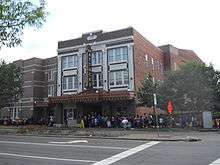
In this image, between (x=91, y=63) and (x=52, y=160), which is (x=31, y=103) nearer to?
(x=91, y=63)

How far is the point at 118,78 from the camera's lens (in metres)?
43.1

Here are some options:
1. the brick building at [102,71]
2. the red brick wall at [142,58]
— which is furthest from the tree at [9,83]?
the red brick wall at [142,58]

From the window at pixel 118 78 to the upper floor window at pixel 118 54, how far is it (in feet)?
5.28

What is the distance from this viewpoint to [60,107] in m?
47.0

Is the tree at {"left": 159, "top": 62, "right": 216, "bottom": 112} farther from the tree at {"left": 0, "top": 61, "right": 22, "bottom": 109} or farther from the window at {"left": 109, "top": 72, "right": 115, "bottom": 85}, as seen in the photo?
the tree at {"left": 0, "top": 61, "right": 22, "bottom": 109}

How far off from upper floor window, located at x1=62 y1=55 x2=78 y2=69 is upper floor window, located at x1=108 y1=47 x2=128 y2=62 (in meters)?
5.48

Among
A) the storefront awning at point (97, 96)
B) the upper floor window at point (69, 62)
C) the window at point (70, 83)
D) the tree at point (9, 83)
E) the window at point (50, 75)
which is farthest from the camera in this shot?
the window at point (50, 75)

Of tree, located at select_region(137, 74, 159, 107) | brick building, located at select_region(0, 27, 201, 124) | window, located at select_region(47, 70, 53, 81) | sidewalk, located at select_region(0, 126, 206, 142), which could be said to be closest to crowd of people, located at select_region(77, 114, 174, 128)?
tree, located at select_region(137, 74, 159, 107)

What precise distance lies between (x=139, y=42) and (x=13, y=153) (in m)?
30.7

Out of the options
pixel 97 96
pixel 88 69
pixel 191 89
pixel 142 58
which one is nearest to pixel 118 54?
pixel 142 58

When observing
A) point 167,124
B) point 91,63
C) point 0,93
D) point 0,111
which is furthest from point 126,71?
point 0,111

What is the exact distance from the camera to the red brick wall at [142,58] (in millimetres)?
43000

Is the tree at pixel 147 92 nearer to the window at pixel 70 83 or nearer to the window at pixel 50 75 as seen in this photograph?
the window at pixel 70 83

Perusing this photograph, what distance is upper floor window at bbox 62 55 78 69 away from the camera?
47.1 m
